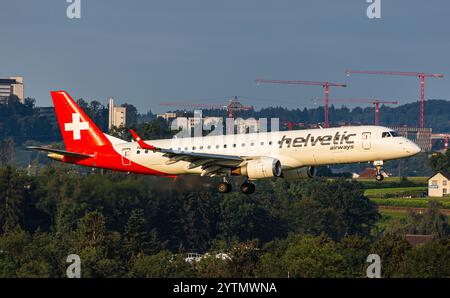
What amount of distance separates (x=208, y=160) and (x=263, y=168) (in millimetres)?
4170

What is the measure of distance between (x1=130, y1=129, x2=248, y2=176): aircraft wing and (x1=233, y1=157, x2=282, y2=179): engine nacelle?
0.87 m

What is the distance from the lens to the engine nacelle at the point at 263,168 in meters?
77.2

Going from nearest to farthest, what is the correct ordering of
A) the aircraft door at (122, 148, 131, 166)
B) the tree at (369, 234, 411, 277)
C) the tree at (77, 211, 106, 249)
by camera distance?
the aircraft door at (122, 148, 131, 166) < the tree at (369, 234, 411, 277) < the tree at (77, 211, 106, 249)

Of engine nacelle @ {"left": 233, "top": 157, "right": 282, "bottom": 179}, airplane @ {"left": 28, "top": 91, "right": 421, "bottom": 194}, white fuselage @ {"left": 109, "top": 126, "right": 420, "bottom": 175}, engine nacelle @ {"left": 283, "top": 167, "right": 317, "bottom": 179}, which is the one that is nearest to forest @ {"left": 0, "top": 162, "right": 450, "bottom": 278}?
airplane @ {"left": 28, "top": 91, "right": 421, "bottom": 194}

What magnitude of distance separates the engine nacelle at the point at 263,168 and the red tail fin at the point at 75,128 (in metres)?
12.7

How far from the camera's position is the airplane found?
77.0m

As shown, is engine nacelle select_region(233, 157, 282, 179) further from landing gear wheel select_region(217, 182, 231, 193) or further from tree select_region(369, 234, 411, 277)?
tree select_region(369, 234, 411, 277)

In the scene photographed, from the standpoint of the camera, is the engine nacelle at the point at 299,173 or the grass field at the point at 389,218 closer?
the engine nacelle at the point at 299,173

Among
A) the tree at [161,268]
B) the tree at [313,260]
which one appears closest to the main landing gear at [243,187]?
the tree at [313,260]

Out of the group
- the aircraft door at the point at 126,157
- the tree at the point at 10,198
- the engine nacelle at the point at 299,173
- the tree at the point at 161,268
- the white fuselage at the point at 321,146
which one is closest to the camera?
the white fuselage at the point at 321,146

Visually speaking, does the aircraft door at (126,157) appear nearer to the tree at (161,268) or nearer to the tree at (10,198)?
the tree at (161,268)

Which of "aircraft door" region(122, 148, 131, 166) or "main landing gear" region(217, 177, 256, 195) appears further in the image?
"aircraft door" region(122, 148, 131, 166)
